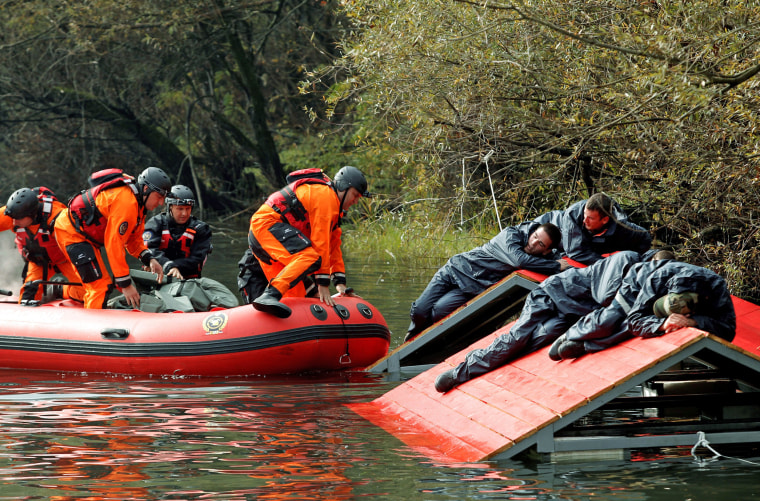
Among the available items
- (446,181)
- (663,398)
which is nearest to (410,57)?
(446,181)

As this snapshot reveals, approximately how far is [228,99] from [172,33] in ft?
16.0

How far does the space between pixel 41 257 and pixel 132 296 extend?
1112 mm

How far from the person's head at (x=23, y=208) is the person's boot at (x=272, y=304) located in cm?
231

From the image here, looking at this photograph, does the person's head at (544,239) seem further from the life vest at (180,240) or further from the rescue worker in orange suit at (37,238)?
the rescue worker in orange suit at (37,238)

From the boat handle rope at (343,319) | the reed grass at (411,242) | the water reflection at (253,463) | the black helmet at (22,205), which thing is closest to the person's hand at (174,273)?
the black helmet at (22,205)

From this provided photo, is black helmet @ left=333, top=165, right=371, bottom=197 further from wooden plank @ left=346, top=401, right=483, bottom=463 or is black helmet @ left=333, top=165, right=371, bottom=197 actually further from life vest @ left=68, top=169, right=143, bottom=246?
wooden plank @ left=346, top=401, right=483, bottom=463

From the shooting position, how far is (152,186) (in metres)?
8.73

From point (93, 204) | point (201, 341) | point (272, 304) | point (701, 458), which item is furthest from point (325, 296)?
point (701, 458)

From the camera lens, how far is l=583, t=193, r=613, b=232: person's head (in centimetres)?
846

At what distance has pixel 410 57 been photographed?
428 inches

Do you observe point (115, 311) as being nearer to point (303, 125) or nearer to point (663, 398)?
point (663, 398)

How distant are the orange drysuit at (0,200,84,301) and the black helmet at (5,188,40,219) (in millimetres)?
179

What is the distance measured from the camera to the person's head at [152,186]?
8727 millimetres

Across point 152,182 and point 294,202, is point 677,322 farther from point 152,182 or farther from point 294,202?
point 152,182
